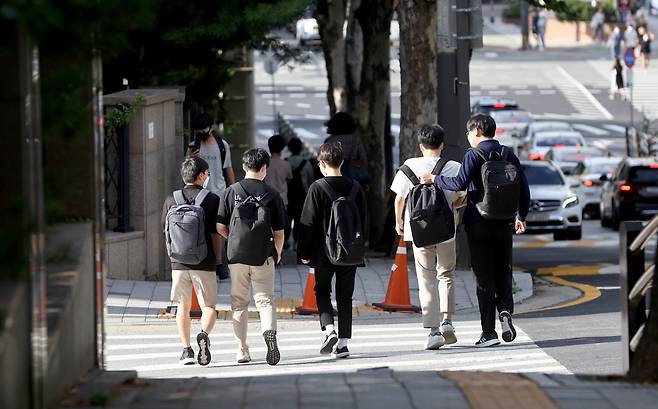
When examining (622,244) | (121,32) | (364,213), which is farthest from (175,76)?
(121,32)

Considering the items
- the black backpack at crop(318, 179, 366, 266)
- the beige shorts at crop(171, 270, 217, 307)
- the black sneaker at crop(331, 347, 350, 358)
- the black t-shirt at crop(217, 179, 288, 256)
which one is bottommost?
the black sneaker at crop(331, 347, 350, 358)

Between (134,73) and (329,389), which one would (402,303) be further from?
(134,73)

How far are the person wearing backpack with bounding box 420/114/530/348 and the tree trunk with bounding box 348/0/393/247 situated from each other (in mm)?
11927

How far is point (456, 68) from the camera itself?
61.8 feet

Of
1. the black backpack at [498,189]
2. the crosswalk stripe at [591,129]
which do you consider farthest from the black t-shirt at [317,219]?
the crosswalk stripe at [591,129]

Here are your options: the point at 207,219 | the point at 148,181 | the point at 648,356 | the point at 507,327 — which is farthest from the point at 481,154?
the point at 148,181

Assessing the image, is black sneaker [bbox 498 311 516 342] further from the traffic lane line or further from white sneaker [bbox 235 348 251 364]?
the traffic lane line

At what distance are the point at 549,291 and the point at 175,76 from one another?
8753 millimetres

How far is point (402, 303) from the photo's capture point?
48.3 feet

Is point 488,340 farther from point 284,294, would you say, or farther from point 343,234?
point 284,294

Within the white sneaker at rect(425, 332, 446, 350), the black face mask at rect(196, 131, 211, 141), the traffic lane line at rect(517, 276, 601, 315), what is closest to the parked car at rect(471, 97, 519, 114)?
the traffic lane line at rect(517, 276, 601, 315)

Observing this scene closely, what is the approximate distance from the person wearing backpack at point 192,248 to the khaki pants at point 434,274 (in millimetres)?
1741

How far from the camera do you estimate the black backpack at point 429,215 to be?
473 inches

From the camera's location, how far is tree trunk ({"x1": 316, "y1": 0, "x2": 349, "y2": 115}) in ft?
87.0
